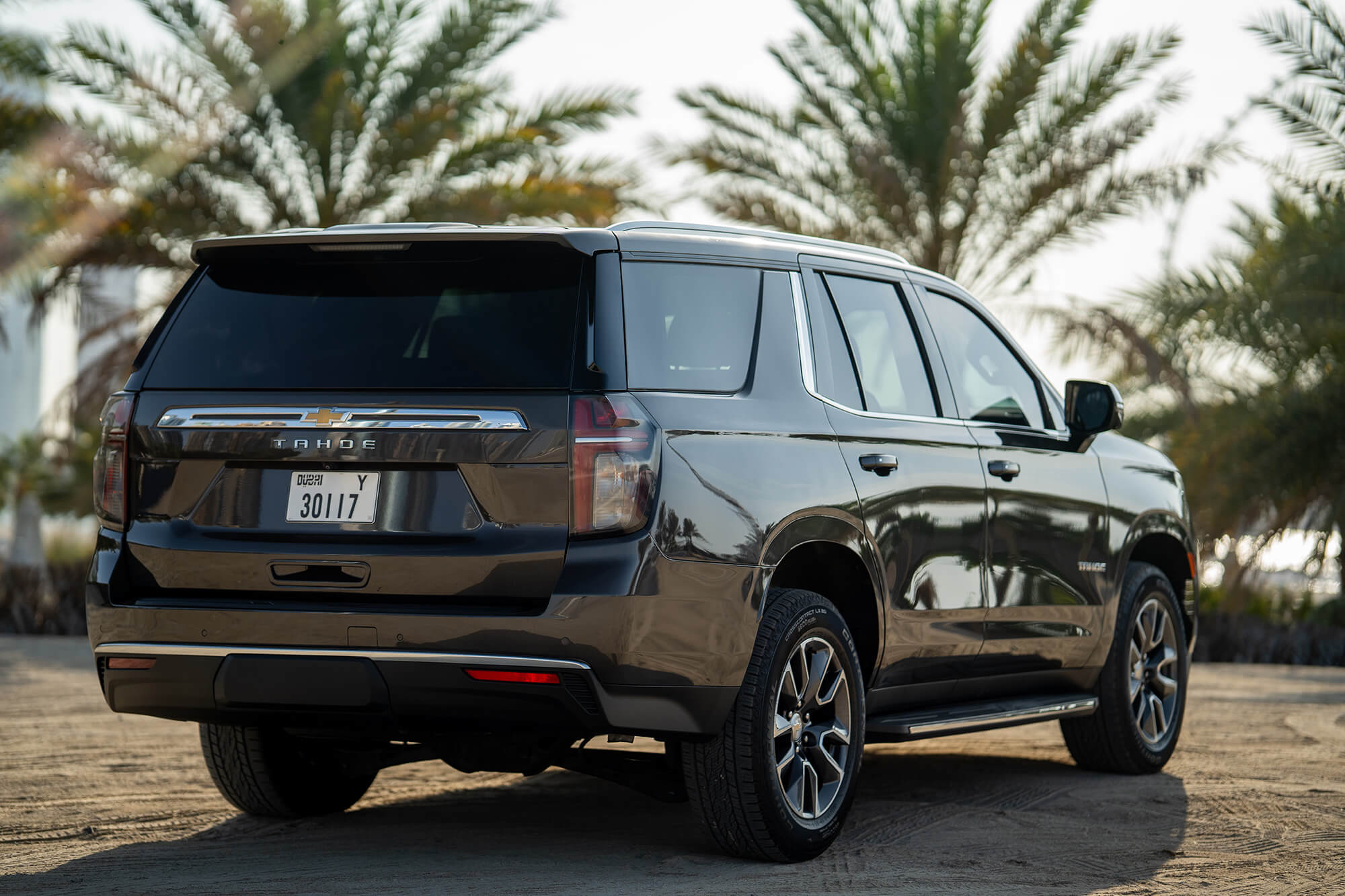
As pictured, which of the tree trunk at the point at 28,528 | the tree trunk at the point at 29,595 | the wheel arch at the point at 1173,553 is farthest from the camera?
the tree trunk at the point at 28,528

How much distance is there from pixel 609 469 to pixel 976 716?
83.5 inches

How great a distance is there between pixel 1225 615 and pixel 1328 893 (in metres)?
11.3

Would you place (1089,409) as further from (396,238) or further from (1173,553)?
(396,238)

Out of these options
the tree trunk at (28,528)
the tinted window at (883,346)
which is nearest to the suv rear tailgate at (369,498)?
the tinted window at (883,346)

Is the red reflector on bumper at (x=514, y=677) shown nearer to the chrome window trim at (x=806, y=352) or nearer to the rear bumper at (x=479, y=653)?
the rear bumper at (x=479, y=653)

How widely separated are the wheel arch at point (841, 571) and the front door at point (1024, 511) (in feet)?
2.51

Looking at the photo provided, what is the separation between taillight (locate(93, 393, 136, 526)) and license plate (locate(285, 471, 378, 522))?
607 mm

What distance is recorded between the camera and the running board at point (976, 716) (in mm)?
5727

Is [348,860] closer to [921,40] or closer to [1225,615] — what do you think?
[1225,615]

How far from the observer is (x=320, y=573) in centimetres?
477

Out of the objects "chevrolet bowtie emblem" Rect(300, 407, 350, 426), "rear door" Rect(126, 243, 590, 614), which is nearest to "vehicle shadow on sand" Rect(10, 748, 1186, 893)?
"rear door" Rect(126, 243, 590, 614)

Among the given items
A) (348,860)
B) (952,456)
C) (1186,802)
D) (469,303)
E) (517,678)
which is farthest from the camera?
(1186,802)

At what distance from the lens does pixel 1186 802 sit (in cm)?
677

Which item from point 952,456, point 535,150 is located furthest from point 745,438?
point 535,150
